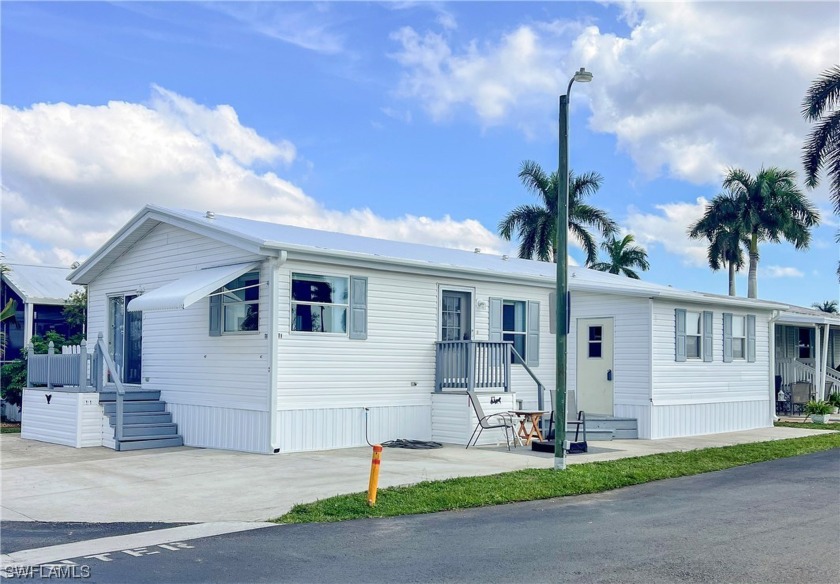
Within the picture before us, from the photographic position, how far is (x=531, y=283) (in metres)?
18.9

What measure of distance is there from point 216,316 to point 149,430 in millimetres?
2554

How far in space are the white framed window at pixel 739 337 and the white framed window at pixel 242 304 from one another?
1200 cm

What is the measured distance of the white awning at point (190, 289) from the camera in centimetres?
1352

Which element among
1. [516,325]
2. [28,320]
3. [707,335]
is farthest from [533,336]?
[28,320]

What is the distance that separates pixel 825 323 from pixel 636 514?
62.4 ft

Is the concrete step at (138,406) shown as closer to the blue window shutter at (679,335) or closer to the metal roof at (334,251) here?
the metal roof at (334,251)

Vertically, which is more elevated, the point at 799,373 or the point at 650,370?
the point at 650,370

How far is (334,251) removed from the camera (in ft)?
48.0

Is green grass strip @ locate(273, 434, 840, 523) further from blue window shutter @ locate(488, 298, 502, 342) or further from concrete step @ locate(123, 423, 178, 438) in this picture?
concrete step @ locate(123, 423, 178, 438)

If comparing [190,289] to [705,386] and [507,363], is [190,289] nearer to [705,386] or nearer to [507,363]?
[507,363]

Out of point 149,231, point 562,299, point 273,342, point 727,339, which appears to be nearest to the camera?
point 562,299

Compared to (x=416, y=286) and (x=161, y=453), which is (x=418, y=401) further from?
(x=161, y=453)

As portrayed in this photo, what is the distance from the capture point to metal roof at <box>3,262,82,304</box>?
2548 centimetres

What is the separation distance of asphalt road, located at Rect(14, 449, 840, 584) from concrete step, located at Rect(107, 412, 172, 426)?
8.09m
